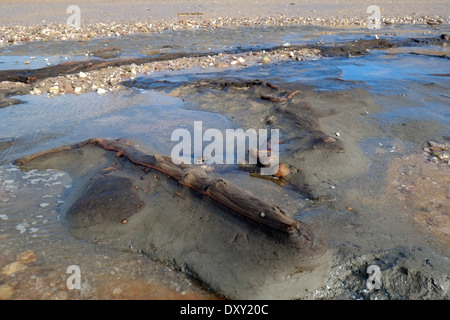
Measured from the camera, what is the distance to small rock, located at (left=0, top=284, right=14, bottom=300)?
302 cm

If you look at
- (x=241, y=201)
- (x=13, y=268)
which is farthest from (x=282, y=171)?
(x=13, y=268)

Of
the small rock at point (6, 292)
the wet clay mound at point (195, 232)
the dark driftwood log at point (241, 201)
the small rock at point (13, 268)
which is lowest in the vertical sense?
the small rock at point (6, 292)

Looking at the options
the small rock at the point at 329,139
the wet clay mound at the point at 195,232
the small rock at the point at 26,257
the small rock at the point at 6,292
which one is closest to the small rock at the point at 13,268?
the small rock at the point at 26,257

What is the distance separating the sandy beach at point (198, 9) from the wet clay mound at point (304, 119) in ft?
47.8

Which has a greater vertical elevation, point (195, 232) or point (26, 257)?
point (195, 232)

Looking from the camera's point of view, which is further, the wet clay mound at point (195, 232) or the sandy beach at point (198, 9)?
the sandy beach at point (198, 9)

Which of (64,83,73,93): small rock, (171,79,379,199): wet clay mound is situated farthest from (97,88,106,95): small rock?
(171,79,379,199): wet clay mound

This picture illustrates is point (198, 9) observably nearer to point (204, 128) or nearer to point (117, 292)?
point (204, 128)

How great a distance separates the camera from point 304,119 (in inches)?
250

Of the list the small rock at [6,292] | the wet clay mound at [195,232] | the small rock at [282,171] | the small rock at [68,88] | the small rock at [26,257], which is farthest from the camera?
the small rock at [68,88]

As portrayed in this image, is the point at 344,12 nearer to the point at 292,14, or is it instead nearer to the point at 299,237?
the point at 292,14

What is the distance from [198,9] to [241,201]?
23.9m

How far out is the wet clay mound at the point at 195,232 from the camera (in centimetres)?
313

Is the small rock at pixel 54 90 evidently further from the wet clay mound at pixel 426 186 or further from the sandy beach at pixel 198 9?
the sandy beach at pixel 198 9
